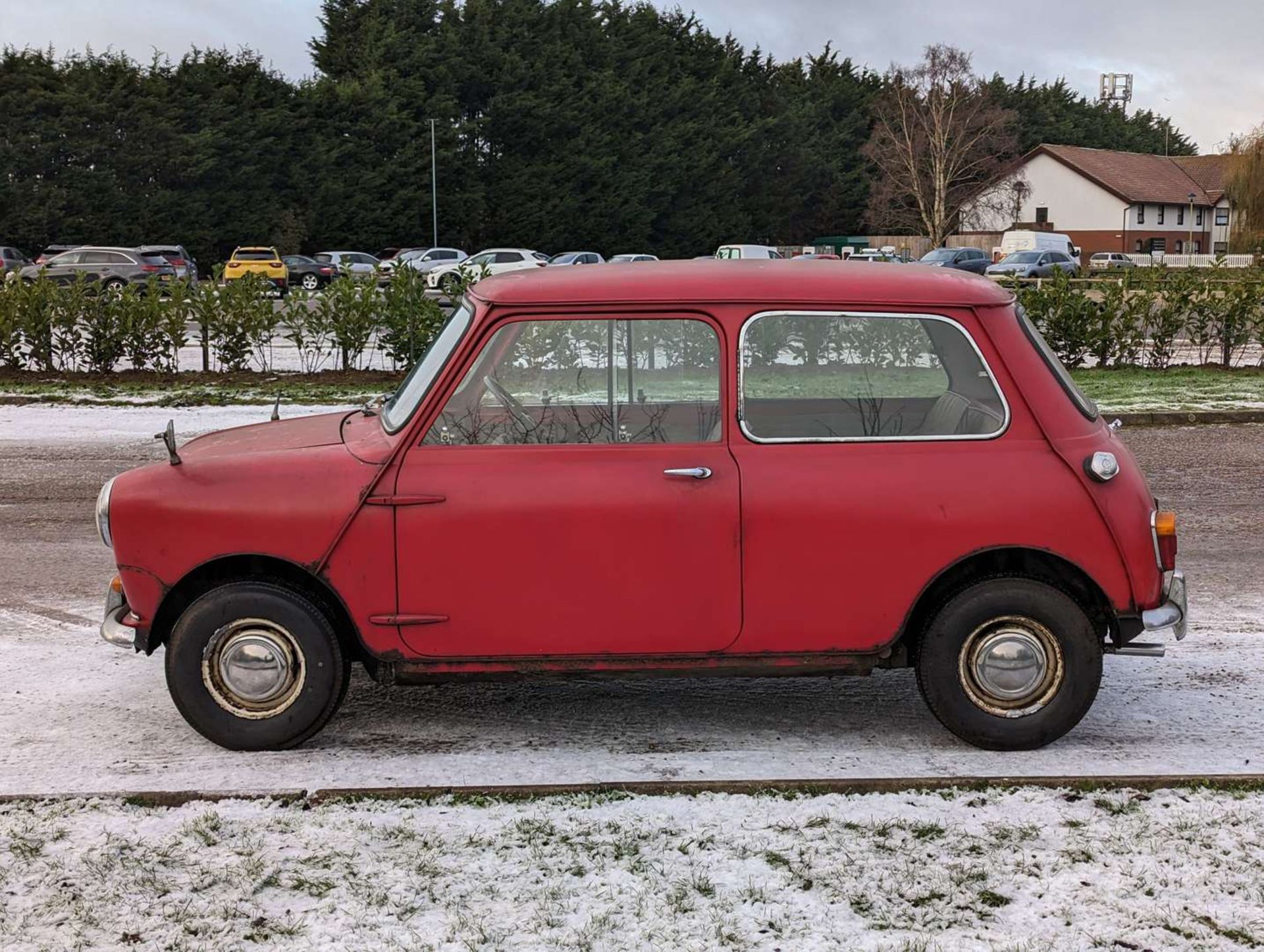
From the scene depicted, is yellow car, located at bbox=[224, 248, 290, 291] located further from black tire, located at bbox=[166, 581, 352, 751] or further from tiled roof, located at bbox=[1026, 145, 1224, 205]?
tiled roof, located at bbox=[1026, 145, 1224, 205]

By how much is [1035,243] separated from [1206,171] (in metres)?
47.0

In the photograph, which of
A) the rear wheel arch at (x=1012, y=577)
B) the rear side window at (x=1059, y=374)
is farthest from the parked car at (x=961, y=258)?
the rear wheel arch at (x=1012, y=577)

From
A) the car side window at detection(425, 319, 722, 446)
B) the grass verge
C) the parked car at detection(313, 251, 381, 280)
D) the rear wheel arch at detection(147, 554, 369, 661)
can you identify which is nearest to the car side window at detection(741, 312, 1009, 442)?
the car side window at detection(425, 319, 722, 446)

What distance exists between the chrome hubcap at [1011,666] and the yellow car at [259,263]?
45371mm

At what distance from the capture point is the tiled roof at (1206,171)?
98875mm

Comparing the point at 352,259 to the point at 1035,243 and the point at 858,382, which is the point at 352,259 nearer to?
the point at 1035,243

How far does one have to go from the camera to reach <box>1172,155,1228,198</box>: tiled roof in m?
98.9

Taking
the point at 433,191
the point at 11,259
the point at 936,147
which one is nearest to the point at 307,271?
the point at 11,259

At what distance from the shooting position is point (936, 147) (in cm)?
8569

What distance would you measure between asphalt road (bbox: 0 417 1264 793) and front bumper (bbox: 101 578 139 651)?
407 mm

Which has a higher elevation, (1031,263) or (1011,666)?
(1031,263)

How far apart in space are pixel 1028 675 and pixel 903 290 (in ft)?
4.73

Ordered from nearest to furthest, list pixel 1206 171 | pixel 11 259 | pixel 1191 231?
pixel 11 259, pixel 1191 231, pixel 1206 171

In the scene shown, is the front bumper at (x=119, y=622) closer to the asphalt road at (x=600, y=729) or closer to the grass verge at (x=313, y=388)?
the asphalt road at (x=600, y=729)
